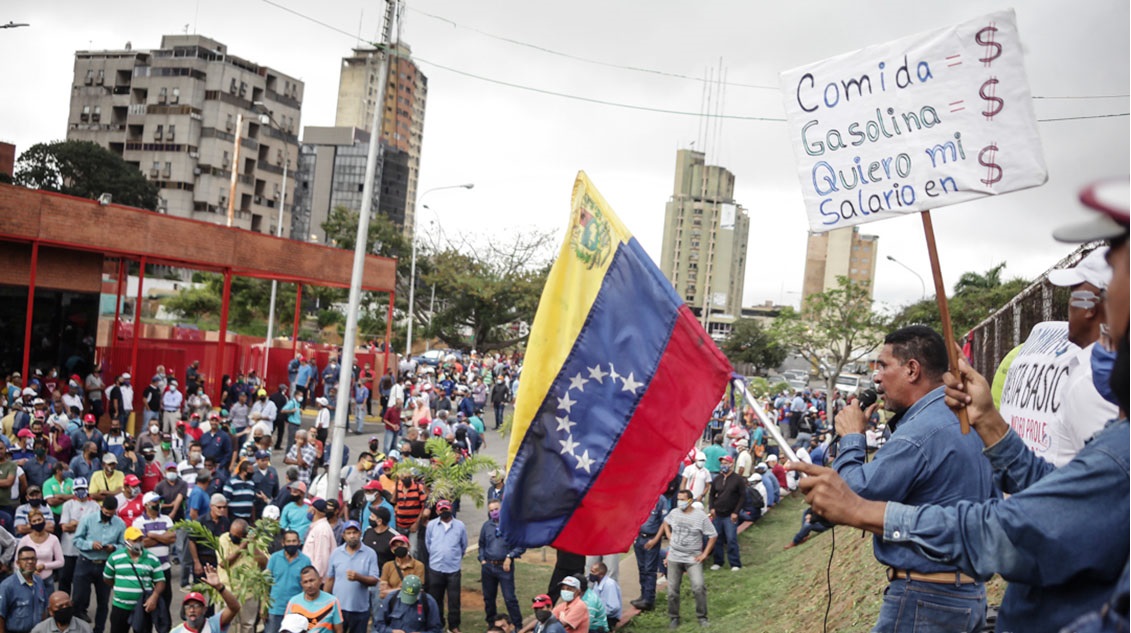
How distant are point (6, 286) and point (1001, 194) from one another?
23.3m

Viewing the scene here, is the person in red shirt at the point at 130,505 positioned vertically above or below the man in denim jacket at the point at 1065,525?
below

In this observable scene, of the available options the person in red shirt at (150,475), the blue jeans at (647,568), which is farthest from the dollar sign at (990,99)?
the person in red shirt at (150,475)

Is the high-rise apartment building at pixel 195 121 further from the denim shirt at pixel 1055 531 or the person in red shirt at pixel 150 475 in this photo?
the denim shirt at pixel 1055 531

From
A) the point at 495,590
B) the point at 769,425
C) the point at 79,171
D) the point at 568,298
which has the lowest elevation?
the point at 495,590

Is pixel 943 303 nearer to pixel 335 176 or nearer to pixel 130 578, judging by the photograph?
pixel 130 578

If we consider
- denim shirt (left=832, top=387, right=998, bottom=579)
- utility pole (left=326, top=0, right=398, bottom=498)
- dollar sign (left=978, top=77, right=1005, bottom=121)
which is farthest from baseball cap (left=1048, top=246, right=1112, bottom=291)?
utility pole (left=326, top=0, right=398, bottom=498)

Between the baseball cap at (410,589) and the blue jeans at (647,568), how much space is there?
13.4 feet

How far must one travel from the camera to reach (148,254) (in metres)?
24.0

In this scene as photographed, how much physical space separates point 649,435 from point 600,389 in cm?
35

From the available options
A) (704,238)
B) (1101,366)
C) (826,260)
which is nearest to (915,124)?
(1101,366)

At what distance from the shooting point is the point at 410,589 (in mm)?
10430

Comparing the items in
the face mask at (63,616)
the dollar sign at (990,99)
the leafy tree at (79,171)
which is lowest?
the face mask at (63,616)

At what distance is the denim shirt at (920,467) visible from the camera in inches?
146

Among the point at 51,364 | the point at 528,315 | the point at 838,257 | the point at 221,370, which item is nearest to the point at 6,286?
the point at 51,364
